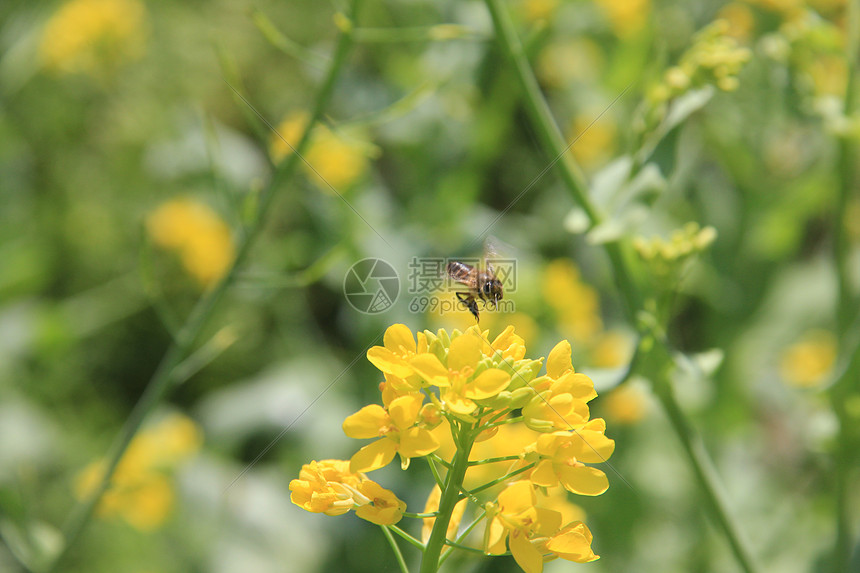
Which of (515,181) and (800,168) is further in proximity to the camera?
(515,181)

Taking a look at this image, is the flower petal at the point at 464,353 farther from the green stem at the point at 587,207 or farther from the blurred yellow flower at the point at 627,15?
the blurred yellow flower at the point at 627,15

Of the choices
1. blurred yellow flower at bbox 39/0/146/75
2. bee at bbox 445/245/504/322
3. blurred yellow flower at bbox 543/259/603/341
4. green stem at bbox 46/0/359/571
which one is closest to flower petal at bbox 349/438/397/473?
bee at bbox 445/245/504/322

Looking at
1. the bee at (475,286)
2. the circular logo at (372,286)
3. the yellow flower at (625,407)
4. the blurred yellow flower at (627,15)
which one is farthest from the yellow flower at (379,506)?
the blurred yellow flower at (627,15)

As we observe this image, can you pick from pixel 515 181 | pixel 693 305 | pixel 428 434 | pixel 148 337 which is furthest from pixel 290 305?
pixel 428 434

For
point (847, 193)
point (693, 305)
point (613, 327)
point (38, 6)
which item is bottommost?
point (693, 305)

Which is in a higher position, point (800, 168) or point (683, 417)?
point (683, 417)

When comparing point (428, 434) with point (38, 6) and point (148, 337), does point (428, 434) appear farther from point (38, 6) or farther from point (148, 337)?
point (148, 337)

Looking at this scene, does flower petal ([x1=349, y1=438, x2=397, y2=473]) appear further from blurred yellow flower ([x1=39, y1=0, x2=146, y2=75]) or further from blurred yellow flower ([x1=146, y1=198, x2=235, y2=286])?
blurred yellow flower ([x1=39, y1=0, x2=146, y2=75])

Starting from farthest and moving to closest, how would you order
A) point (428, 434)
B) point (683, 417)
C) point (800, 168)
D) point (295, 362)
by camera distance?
point (800, 168) < point (295, 362) < point (683, 417) < point (428, 434)

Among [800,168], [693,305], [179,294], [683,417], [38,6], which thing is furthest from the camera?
[693,305]
